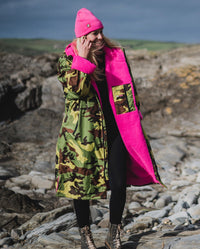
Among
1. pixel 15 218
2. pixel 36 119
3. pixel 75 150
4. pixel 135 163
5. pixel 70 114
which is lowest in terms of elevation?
pixel 15 218

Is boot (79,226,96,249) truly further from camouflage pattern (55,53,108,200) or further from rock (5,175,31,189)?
rock (5,175,31,189)

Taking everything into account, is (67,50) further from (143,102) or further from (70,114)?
(143,102)

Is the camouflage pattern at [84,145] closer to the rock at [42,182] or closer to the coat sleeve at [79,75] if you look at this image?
the coat sleeve at [79,75]

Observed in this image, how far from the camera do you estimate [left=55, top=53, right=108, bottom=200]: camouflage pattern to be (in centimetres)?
272

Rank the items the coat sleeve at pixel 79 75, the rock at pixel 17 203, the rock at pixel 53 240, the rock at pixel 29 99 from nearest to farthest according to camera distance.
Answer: the coat sleeve at pixel 79 75
the rock at pixel 53 240
the rock at pixel 17 203
the rock at pixel 29 99

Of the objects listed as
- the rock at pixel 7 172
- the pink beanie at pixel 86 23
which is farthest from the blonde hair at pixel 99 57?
the rock at pixel 7 172

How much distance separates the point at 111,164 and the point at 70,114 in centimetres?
57

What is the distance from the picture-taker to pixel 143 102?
381 inches

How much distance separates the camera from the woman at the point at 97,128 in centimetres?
272

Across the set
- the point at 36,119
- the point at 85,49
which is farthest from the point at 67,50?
the point at 36,119

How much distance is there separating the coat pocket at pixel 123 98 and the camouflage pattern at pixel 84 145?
0.20 m

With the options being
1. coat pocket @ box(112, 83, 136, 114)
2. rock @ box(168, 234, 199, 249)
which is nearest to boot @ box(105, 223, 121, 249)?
rock @ box(168, 234, 199, 249)

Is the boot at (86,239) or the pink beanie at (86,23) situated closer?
the pink beanie at (86,23)

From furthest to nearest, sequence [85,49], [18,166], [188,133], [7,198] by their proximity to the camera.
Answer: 1. [188,133]
2. [18,166]
3. [7,198]
4. [85,49]
